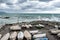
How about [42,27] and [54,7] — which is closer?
[42,27]

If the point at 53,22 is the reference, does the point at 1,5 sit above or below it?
above

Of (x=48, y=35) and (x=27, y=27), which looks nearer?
(x=48, y=35)

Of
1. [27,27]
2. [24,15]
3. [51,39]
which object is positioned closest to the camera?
[51,39]

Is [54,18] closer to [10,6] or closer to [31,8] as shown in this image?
[31,8]

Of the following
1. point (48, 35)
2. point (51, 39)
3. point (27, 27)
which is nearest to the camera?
point (51, 39)

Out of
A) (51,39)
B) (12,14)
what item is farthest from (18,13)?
(51,39)

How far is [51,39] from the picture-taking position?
163 cm

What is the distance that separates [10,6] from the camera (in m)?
2.21

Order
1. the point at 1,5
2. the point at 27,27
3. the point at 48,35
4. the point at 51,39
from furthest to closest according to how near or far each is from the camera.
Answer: the point at 1,5 → the point at 27,27 → the point at 48,35 → the point at 51,39

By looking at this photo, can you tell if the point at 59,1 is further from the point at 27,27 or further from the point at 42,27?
the point at 27,27

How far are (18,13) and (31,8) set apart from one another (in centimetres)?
30

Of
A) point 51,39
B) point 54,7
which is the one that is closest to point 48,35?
point 51,39

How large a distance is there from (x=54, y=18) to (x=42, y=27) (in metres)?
0.53

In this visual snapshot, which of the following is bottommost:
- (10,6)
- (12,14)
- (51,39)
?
(51,39)
